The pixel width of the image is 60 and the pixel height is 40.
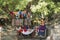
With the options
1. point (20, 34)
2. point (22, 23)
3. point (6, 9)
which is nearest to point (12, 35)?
point (20, 34)

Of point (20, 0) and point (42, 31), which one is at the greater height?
point (20, 0)

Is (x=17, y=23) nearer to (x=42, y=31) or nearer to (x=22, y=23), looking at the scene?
(x=22, y=23)

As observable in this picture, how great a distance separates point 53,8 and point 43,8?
0.56 meters

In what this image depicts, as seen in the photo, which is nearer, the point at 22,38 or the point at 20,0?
the point at 20,0

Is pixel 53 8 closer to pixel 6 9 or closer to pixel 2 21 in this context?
pixel 6 9

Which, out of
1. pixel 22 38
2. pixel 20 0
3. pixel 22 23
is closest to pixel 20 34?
pixel 22 38

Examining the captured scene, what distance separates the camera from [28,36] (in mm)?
10305

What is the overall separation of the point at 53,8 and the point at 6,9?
1.60 meters

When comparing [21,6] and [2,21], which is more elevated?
[21,6]

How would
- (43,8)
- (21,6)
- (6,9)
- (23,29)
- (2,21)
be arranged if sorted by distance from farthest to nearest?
(2,21) < (23,29) < (6,9) < (21,6) < (43,8)

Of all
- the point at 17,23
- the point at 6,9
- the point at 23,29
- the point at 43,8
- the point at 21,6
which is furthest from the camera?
the point at 23,29

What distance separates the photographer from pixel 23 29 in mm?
9742

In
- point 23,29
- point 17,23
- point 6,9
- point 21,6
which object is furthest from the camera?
point 23,29

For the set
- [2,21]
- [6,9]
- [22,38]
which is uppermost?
[6,9]
